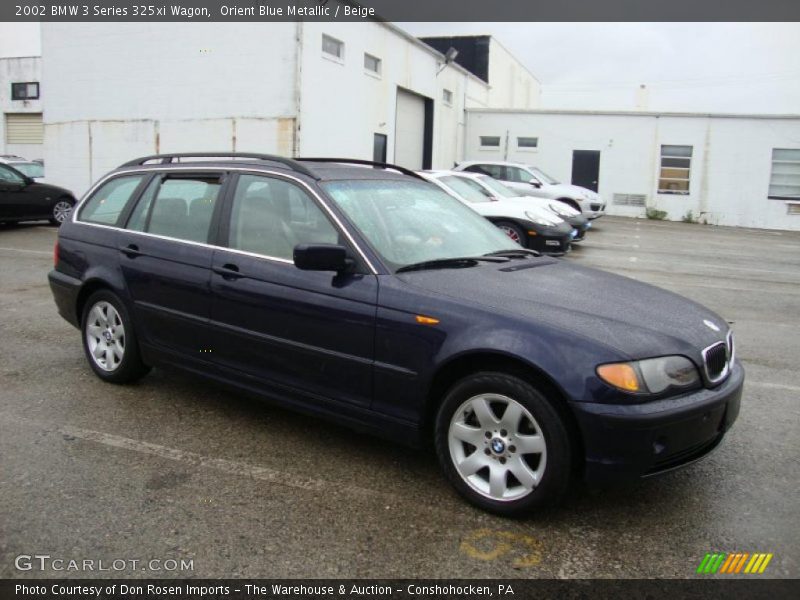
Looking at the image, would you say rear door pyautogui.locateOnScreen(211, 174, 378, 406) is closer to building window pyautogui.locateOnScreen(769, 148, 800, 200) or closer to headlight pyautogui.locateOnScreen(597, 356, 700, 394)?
headlight pyautogui.locateOnScreen(597, 356, 700, 394)

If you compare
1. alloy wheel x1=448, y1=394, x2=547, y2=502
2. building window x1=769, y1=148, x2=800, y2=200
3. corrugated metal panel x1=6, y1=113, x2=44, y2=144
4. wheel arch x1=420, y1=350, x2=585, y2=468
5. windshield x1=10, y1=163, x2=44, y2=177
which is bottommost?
alloy wheel x1=448, y1=394, x2=547, y2=502

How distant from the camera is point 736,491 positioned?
352 cm

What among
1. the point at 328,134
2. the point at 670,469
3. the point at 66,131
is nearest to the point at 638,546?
the point at 670,469

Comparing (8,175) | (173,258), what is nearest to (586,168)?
(8,175)

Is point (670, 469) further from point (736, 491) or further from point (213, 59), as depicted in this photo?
point (213, 59)

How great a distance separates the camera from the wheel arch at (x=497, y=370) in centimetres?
304

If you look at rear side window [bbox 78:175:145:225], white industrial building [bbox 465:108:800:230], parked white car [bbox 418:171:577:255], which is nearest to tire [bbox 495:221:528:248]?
parked white car [bbox 418:171:577:255]

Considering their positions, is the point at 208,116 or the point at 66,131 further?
the point at 66,131

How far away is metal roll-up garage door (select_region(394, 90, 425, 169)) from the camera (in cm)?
2292

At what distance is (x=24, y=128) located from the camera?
105 ft

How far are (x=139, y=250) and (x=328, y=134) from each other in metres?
14.0

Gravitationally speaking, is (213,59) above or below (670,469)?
above

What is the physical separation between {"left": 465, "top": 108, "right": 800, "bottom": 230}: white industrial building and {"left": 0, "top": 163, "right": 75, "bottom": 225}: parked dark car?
1849 cm
